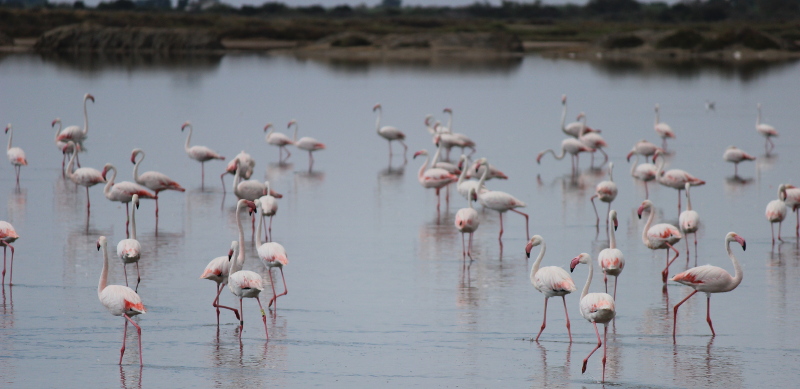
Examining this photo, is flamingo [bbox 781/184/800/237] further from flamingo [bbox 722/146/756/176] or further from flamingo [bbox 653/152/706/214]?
flamingo [bbox 722/146/756/176]

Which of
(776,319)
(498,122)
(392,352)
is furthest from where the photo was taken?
(498,122)

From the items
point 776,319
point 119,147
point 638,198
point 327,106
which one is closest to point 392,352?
point 776,319

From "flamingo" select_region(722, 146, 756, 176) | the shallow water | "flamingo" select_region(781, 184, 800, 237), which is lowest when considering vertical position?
the shallow water

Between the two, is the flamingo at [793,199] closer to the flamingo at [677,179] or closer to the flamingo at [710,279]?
the flamingo at [677,179]

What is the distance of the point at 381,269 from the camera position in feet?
36.9

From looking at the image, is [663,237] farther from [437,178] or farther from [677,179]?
[437,178]

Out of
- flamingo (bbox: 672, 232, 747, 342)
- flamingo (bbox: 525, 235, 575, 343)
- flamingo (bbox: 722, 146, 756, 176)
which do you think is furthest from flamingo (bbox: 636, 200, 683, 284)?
flamingo (bbox: 722, 146, 756, 176)

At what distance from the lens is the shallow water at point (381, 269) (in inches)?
314

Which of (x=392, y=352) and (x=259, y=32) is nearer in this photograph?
(x=392, y=352)

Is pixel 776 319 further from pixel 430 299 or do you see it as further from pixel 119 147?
pixel 119 147

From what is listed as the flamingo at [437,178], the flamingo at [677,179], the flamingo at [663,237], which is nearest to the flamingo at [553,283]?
the flamingo at [663,237]

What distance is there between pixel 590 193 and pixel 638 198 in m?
0.93

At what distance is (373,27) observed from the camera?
289ft

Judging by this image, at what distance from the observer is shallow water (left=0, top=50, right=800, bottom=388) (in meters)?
7.98
